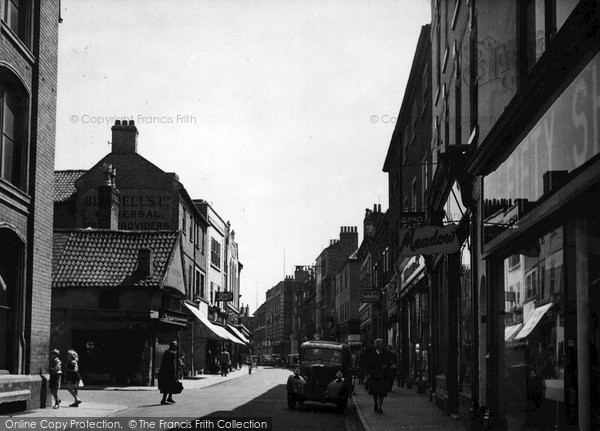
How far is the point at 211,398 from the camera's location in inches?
984

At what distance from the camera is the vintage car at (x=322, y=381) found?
20.5m

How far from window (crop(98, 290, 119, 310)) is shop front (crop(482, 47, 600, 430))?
22.5 meters

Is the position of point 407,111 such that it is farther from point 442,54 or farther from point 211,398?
point 211,398

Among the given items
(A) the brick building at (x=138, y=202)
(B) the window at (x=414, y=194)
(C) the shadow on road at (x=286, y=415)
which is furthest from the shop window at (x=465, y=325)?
(A) the brick building at (x=138, y=202)

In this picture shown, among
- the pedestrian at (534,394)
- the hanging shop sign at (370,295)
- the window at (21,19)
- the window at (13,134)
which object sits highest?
the window at (21,19)

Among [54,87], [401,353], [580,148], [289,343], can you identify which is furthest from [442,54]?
[289,343]

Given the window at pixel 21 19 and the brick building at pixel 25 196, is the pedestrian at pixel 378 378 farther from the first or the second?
the window at pixel 21 19

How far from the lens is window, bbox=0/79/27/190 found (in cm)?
1777

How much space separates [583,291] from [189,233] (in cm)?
4014

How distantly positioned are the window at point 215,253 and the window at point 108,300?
931 inches

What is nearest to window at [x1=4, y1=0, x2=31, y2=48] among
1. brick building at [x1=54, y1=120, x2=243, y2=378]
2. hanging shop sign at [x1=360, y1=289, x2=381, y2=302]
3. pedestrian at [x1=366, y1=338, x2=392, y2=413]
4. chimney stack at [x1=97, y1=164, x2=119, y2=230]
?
pedestrian at [x1=366, y1=338, x2=392, y2=413]

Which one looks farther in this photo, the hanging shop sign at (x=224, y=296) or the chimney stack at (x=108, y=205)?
the hanging shop sign at (x=224, y=296)

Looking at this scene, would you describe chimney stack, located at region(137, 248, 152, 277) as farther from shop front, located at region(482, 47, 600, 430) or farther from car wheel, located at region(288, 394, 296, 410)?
shop front, located at region(482, 47, 600, 430)

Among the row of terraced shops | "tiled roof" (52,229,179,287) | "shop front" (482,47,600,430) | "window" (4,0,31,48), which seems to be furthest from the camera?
"tiled roof" (52,229,179,287)
